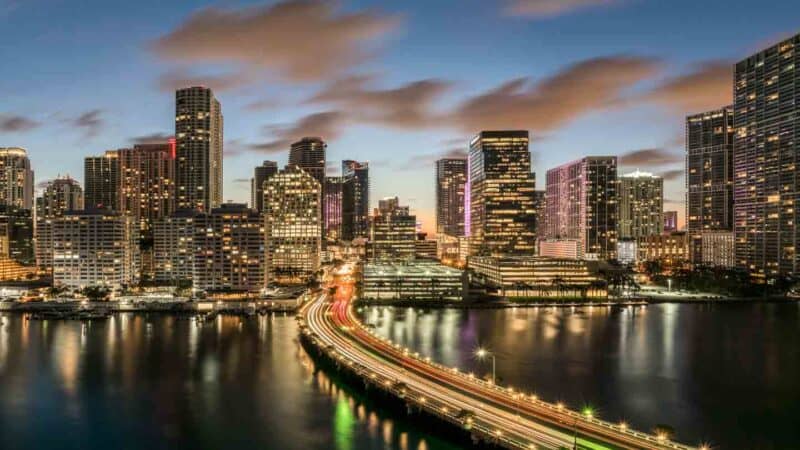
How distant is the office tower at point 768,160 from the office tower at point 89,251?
224 ft

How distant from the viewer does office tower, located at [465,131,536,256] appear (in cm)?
8931

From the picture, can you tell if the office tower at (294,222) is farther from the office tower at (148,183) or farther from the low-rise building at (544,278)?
the office tower at (148,183)

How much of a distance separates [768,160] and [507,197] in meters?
33.2

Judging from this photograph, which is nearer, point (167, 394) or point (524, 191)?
point (167, 394)

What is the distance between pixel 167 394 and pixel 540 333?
23435 millimetres

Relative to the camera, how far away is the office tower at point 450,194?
161 metres

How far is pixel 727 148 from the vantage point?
102 m

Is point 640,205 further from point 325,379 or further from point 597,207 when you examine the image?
point 325,379

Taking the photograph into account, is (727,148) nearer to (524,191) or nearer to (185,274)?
(524,191)

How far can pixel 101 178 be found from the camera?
116 metres

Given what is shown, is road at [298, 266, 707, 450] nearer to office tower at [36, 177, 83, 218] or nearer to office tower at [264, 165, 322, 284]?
office tower at [264, 165, 322, 284]

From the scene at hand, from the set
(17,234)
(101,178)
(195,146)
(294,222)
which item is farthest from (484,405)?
(101,178)

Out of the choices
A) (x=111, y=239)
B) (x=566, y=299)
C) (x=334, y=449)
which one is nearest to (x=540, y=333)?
(x=566, y=299)

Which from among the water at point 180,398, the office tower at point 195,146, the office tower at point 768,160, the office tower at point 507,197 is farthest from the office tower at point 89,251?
the office tower at point 768,160
